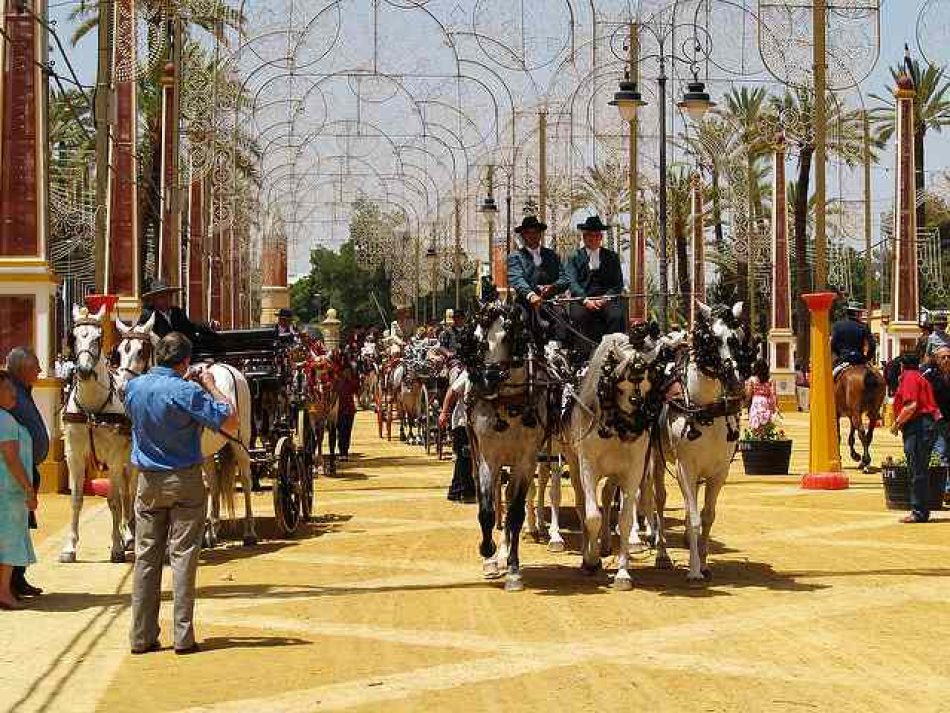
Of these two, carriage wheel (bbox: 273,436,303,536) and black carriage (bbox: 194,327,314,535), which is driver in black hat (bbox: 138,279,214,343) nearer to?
black carriage (bbox: 194,327,314,535)

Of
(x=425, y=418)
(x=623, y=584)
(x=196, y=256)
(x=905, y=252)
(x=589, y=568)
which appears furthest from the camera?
(x=196, y=256)

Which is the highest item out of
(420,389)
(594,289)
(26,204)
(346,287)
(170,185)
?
(346,287)

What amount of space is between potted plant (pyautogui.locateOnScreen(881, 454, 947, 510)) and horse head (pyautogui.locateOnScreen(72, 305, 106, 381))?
31.8ft

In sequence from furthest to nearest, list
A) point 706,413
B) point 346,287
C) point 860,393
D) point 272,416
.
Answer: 1. point 346,287
2. point 860,393
3. point 272,416
4. point 706,413

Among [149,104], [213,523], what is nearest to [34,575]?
[213,523]

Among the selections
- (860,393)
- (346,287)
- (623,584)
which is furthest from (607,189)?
(346,287)

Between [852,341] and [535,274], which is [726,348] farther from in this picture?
[852,341]

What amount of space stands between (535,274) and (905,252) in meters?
28.6

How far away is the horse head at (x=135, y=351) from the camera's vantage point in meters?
14.7

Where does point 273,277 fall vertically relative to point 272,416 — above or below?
above

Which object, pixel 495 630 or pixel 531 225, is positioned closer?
pixel 495 630

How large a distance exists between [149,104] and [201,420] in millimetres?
43513

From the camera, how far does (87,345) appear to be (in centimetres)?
1500

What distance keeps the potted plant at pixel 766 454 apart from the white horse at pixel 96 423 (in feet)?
41.2
